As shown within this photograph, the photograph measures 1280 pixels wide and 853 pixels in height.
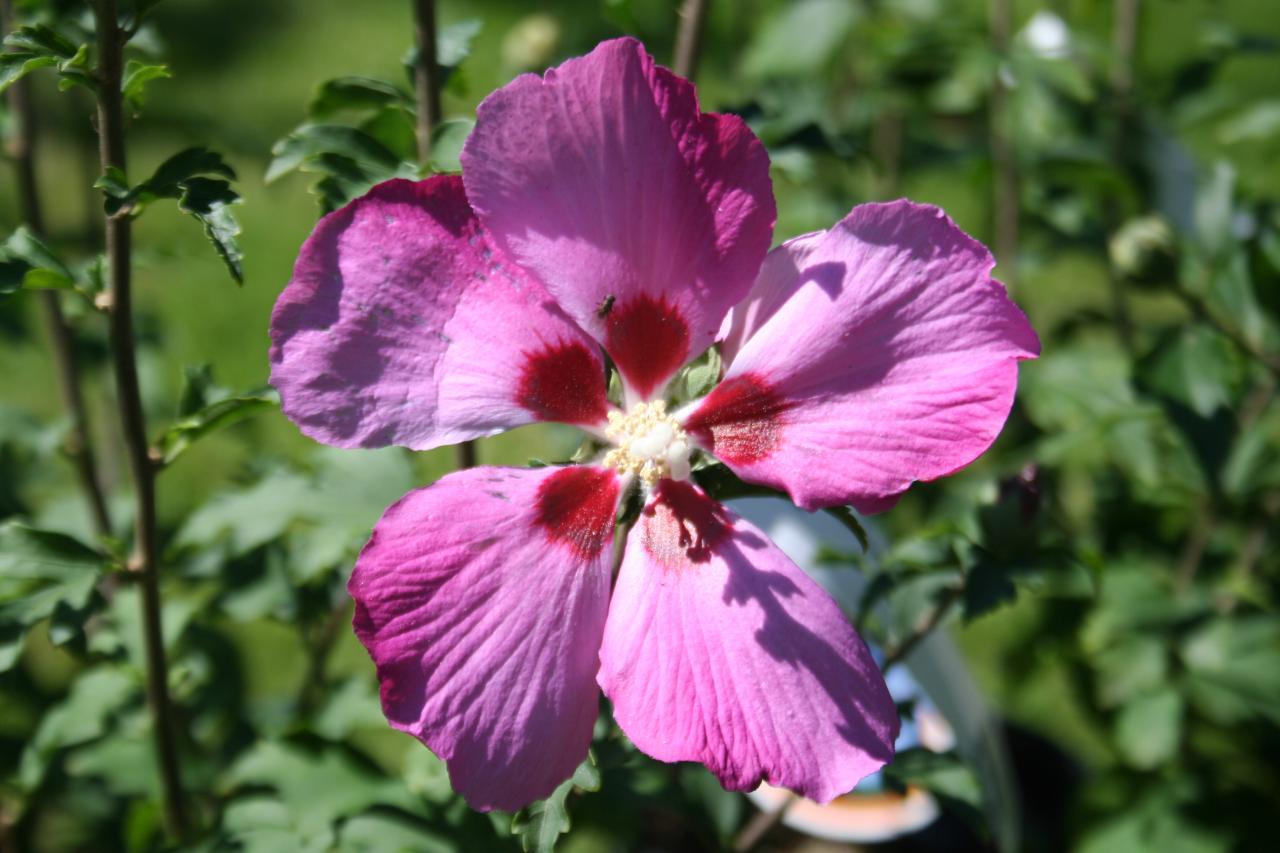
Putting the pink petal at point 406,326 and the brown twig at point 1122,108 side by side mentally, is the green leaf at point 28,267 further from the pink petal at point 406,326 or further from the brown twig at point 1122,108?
the brown twig at point 1122,108

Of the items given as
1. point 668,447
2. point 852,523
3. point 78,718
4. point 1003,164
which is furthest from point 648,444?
point 1003,164

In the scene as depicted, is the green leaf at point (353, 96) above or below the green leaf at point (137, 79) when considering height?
below

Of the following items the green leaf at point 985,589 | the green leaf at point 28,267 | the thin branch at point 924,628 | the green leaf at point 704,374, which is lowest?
the thin branch at point 924,628

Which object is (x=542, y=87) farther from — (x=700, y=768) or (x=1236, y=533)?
(x=1236, y=533)

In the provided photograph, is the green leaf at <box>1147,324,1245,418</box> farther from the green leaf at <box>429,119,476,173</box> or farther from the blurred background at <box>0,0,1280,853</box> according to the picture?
the green leaf at <box>429,119,476,173</box>

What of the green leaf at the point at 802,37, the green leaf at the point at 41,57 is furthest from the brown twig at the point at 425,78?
the green leaf at the point at 802,37

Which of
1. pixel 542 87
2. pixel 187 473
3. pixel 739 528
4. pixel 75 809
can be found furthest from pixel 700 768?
pixel 187 473

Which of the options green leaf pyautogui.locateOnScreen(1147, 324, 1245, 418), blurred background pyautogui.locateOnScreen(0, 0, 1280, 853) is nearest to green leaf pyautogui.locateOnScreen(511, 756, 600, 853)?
blurred background pyautogui.locateOnScreen(0, 0, 1280, 853)

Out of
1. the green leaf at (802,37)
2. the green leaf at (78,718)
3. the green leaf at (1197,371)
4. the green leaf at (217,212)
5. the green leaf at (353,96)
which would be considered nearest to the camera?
the green leaf at (217,212)
